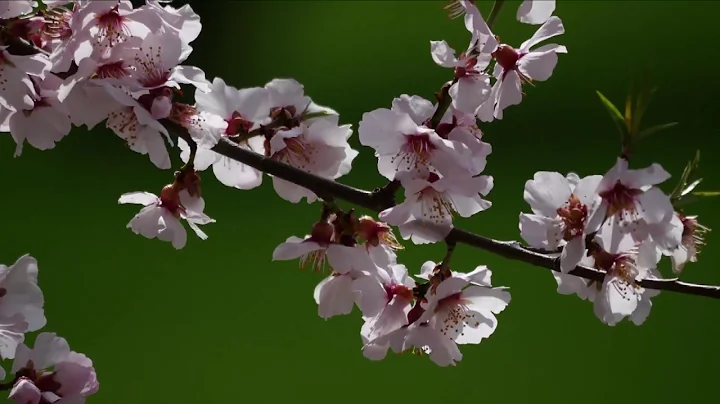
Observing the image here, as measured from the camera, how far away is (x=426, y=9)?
7.10ft

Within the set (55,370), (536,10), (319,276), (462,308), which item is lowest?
(319,276)

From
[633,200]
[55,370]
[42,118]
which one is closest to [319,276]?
[55,370]

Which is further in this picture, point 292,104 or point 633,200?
point 292,104

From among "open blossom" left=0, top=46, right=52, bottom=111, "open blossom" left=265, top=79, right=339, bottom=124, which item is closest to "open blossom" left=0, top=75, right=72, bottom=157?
"open blossom" left=0, top=46, right=52, bottom=111

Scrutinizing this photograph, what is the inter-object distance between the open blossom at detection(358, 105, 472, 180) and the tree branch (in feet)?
0.12

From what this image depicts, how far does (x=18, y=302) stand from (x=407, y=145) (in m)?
0.38

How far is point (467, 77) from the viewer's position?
0.63 m

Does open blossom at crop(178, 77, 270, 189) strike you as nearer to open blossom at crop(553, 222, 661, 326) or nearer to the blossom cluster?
the blossom cluster

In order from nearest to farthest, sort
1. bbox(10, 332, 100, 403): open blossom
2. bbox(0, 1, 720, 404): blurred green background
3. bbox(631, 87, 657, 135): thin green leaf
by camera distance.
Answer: bbox(631, 87, 657, 135): thin green leaf → bbox(10, 332, 100, 403): open blossom → bbox(0, 1, 720, 404): blurred green background

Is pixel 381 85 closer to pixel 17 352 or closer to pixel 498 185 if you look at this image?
pixel 498 185

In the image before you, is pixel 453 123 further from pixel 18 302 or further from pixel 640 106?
pixel 18 302

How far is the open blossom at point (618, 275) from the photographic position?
0.58 metres

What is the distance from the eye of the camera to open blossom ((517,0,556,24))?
637 millimetres

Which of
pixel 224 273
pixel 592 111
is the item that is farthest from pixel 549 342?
pixel 224 273
